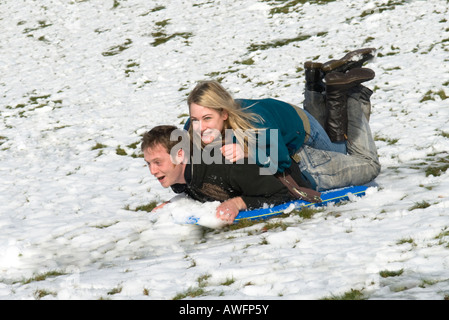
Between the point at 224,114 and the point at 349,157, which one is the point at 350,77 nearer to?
the point at 349,157

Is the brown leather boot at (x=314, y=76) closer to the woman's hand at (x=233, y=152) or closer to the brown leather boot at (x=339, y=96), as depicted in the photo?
the brown leather boot at (x=339, y=96)

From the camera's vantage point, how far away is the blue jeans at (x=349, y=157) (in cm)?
605

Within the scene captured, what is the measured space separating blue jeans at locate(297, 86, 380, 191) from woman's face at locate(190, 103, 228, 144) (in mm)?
1265

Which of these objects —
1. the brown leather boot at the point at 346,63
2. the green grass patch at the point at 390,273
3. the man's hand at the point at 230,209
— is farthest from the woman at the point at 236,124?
the green grass patch at the point at 390,273

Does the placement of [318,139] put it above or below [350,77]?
below

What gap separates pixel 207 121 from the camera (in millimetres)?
5328

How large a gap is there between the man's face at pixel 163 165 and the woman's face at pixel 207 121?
47cm

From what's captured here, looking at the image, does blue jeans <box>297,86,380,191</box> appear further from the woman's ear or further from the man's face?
the man's face

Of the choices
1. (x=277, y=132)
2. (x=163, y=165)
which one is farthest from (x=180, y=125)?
(x=277, y=132)

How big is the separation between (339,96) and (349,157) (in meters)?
0.84

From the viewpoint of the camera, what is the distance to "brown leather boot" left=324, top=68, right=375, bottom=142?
614 centimetres

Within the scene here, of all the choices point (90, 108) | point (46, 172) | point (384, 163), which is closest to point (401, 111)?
point (384, 163)

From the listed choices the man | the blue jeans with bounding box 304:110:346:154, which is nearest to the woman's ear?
the man

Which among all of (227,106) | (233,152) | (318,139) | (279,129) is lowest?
(318,139)
